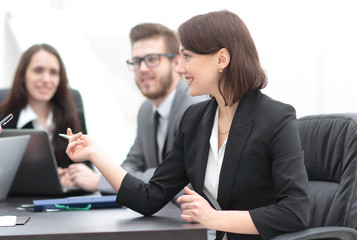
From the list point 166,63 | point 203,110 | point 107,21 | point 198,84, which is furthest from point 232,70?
point 107,21

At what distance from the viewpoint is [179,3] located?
4.46m

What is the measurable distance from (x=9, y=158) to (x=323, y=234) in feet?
3.60

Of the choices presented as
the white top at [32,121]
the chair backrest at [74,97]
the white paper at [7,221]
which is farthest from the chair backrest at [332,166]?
the chair backrest at [74,97]

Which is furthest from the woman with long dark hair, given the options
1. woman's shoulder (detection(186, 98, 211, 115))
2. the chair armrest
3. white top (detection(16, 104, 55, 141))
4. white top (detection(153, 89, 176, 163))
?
the chair armrest

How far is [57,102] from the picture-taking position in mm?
2842

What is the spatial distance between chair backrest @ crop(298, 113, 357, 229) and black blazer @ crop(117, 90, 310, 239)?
0.67ft

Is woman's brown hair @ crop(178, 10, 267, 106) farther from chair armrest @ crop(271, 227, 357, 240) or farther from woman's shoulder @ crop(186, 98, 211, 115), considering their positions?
chair armrest @ crop(271, 227, 357, 240)

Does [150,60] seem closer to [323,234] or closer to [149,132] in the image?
[149,132]

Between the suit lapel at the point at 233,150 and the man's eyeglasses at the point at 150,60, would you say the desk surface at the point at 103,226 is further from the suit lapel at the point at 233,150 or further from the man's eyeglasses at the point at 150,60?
the man's eyeglasses at the point at 150,60

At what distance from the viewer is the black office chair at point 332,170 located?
149 cm

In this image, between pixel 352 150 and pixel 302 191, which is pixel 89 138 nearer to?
pixel 302 191

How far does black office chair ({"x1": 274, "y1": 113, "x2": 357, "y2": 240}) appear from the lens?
1490mm

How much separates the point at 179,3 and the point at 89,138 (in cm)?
311

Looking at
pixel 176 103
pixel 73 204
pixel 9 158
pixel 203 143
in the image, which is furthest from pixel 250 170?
pixel 176 103
